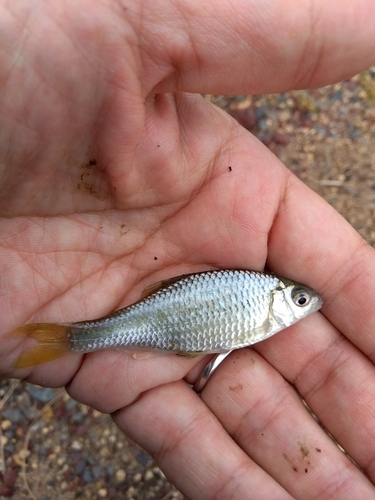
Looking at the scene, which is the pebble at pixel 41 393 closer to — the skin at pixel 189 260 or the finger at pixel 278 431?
the skin at pixel 189 260

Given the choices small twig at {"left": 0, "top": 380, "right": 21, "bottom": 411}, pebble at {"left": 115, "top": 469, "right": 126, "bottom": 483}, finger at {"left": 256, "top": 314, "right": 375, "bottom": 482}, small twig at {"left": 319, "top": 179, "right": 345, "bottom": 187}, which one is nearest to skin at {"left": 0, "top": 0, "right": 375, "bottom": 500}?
finger at {"left": 256, "top": 314, "right": 375, "bottom": 482}

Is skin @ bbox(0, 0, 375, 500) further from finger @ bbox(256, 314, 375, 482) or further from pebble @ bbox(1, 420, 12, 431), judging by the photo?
pebble @ bbox(1, 420, 12, 431)

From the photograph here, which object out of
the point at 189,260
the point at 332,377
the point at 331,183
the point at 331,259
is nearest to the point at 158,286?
the point at 189,260

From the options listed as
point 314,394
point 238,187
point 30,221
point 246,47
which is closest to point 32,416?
point 30,221

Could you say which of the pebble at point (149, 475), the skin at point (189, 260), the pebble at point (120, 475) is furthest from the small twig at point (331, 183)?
the pebble at point (120, 475)

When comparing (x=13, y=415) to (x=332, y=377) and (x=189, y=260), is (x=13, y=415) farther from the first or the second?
(x=332, y=377)

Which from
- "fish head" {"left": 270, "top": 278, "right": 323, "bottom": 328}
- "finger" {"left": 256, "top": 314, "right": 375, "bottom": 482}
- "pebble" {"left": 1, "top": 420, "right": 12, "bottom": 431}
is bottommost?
"pebble" {"left": 1, "top": 420, "right": 12, "bottom": 431}
